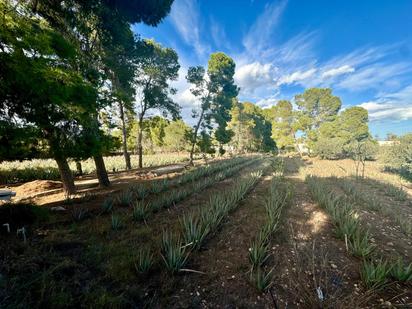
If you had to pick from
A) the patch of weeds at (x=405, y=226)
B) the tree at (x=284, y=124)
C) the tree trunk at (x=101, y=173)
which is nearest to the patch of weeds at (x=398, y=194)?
the patch of weeds at (x=405, y=226)

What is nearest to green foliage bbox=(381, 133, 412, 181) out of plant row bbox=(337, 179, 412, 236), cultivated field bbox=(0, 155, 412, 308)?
plant row bbox=(337, 179, 412, 236)

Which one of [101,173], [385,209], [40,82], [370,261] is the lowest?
[385,209]

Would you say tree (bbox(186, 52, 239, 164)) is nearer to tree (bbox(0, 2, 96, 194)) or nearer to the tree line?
the tree line

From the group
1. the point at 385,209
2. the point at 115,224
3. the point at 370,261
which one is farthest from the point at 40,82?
the point at 385,209

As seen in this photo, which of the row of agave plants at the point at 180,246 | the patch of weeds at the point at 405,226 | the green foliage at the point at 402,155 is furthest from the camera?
the green foliage at the point at 402,155

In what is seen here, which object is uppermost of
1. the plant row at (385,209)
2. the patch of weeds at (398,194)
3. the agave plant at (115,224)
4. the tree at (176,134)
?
the tree at (176,134)

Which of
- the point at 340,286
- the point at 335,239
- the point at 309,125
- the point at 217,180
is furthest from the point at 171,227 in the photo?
the point at 309,125

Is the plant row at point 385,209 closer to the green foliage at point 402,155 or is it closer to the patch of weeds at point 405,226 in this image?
the patch of weeds at point 405,226

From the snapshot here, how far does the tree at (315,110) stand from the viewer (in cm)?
2931

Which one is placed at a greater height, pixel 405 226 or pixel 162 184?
pixel 162 184

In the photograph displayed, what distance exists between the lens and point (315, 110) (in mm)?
30766

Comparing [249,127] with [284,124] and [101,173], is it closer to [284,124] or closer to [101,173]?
[284,124]

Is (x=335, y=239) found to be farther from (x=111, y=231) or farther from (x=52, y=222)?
(x=52, y=222)

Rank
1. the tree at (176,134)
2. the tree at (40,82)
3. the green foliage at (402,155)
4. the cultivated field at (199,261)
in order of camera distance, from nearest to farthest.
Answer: the cultivated field at (199,261) → the tree at (40,82) → the green foliage at (402,155) → the tree at (176,134)
